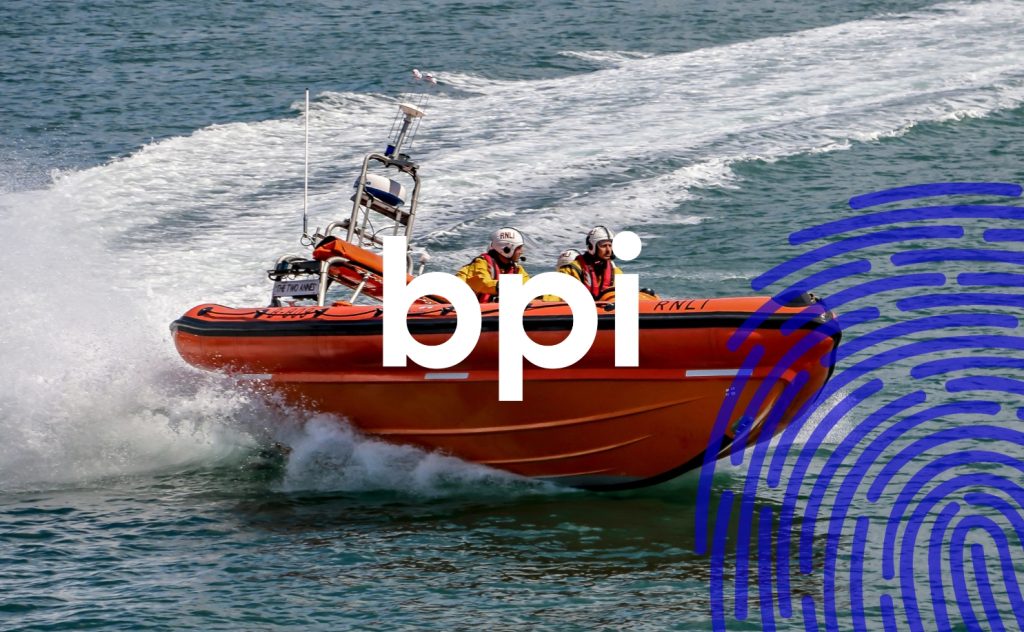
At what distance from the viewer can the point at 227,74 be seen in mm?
19250

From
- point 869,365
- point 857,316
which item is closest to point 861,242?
point 857,316

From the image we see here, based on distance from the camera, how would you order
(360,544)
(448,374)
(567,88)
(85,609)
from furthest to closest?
(567,88) → (448,374) → (360,544) → (85,609)

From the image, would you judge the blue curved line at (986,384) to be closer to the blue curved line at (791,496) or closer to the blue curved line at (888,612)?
the blue curved line at (791,496)

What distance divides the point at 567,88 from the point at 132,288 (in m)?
7.84

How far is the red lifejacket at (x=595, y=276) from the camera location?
928 cm

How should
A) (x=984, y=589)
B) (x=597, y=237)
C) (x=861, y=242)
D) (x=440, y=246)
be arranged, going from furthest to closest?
(x=861, y=242)
(x=440, y=246)
(x=597, y=237)
(x=984, y=589)

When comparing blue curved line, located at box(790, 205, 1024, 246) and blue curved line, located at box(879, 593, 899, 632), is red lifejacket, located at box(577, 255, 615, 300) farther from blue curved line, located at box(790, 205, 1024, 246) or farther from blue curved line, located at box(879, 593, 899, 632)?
blue curved line, located at box(790, 205, 1024, 246)

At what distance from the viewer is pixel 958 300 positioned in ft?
38.8

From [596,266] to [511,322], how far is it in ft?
4.44

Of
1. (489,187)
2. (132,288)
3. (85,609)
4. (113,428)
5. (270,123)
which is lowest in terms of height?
(85,609)

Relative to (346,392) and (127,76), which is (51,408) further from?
(127,76)

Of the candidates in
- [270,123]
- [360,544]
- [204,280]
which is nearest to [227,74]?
[270,123]

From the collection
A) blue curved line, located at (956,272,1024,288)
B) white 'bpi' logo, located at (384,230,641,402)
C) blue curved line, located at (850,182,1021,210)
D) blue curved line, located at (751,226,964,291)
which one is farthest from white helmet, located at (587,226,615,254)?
blue curved line, located at (850,182,1021,210)

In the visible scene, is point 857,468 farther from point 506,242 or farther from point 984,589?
point 506,242
